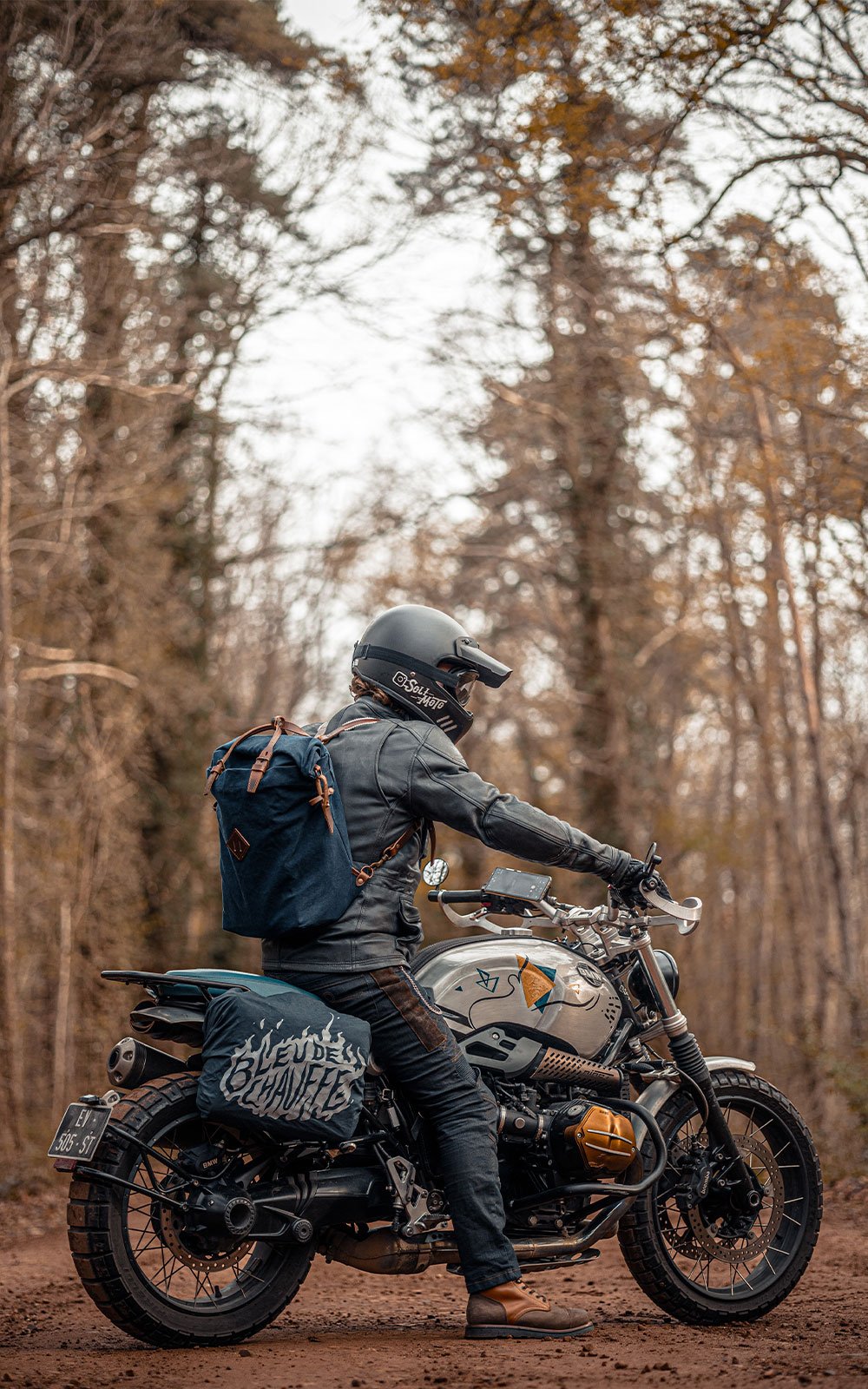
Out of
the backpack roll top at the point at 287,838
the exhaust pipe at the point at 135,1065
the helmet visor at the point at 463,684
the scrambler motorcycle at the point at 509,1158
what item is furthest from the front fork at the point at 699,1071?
the exhaust pipe at the point at 135,1065

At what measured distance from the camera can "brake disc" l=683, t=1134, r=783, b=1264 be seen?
15.5ft

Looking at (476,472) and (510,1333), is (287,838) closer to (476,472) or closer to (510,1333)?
(510,1333)

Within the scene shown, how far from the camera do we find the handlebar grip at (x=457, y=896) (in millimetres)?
4672

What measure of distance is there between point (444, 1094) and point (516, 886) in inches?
26.5

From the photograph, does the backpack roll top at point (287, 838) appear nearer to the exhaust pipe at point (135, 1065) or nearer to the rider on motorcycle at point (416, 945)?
the rider on motorcycle at point (416, 945)

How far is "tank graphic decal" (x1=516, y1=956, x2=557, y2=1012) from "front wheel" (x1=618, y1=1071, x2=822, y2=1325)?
60 cm

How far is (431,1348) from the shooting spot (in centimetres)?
422

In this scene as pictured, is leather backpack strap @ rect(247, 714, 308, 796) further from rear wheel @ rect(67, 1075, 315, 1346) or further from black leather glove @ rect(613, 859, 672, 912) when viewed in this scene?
black leather glove @ rect(613, 859, 672, 912)

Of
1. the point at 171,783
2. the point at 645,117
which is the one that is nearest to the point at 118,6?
the point at 645,117

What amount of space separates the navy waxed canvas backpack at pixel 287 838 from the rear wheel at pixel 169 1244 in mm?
558

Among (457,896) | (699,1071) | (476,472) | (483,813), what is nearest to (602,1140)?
(699,1071)

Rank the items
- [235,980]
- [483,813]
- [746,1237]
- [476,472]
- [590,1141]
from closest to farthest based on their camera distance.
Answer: [235,980] < [483,813] < [590,1141] < [746,1237] < [476,472]

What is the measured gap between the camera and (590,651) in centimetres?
1942

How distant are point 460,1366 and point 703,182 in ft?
27.1
